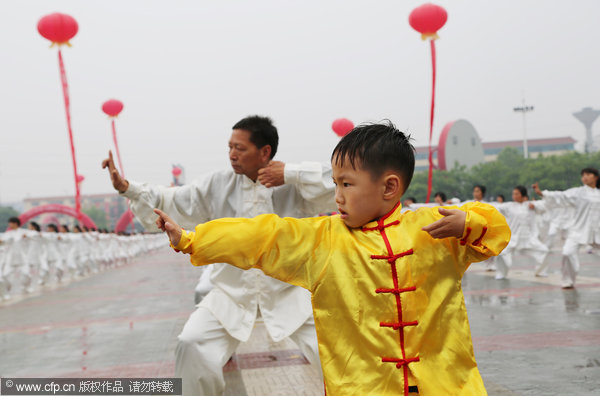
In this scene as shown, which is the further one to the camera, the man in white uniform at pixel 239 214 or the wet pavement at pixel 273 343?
the wet pavement at pixel 273 343

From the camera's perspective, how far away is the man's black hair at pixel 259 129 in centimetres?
375

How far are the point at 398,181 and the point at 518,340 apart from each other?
4.26m

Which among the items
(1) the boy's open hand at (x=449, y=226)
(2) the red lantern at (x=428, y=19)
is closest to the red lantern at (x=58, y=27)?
(2) the red lantern at (x=428, y=19)

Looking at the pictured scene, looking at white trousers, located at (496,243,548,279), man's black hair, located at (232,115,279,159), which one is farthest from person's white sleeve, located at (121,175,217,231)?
white trousers, located at (496,243,548,279)

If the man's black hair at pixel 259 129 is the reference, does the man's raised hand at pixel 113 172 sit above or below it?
below

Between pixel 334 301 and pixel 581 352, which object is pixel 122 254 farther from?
pixel 334 301

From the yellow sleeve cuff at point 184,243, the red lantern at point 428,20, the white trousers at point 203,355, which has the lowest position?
the white trousers at point 203,355

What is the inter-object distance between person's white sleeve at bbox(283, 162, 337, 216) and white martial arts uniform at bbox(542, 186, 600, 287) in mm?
6776

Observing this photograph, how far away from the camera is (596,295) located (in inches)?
340

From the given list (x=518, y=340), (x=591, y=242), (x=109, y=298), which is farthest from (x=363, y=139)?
(x=109, y=298)

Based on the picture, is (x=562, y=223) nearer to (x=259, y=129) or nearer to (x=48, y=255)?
(x=259, y=129)

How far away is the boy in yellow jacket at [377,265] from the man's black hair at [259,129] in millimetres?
1449

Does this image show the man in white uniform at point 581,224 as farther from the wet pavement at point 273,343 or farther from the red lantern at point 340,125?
the red lantern at point 340,125

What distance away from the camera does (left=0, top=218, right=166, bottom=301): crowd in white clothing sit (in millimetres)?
14305
